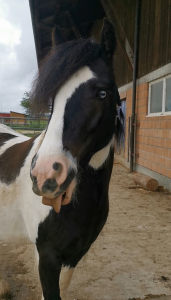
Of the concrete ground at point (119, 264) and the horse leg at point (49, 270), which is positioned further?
the concrete ground at point (119, 264)

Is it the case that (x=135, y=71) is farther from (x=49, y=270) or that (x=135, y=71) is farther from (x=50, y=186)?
(x=50, y=186)

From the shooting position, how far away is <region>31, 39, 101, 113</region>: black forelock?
1.29 meters

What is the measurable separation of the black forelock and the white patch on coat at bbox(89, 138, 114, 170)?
1.36 feet

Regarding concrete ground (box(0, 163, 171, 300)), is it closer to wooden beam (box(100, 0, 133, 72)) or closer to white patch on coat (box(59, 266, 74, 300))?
white patch on coat (box(59, 266, 74, 300))

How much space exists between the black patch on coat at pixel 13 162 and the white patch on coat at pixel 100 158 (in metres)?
0.54

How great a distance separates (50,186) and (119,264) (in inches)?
75.6

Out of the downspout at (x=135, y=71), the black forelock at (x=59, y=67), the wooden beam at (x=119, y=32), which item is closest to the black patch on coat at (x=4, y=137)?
the black forelock at (x=59, y=67)

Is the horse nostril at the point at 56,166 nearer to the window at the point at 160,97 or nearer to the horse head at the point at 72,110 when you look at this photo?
the horse head at the point at 72,110

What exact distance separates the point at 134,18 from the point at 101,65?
659 cm

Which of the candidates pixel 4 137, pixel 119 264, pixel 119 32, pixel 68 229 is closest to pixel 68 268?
pixel 68 229

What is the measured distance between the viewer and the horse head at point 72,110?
1.09m

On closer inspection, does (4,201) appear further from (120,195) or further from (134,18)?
(134,18)

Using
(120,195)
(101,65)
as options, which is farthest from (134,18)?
(101,65)

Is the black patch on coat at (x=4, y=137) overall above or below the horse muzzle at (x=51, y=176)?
above
